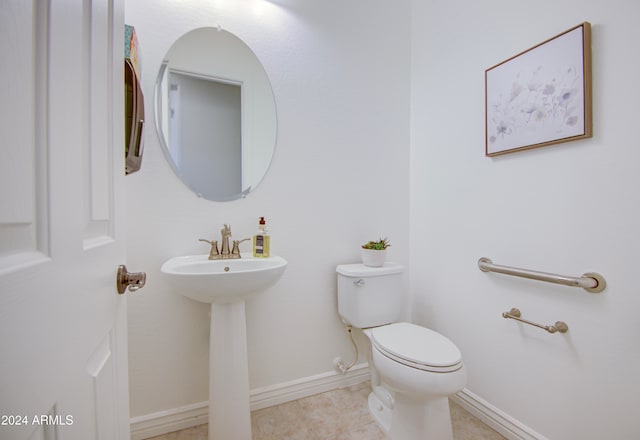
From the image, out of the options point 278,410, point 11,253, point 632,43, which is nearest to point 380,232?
point 278,410

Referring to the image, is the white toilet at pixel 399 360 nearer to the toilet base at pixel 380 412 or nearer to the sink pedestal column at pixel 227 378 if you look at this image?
the toilet base at pixel 380 412

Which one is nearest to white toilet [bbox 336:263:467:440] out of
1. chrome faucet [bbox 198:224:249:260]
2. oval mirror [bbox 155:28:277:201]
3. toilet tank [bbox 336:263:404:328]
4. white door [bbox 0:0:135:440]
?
toilet tank [bbox 336:263:404:328]

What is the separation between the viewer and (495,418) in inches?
52.8

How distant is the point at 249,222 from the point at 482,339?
53.8 inches

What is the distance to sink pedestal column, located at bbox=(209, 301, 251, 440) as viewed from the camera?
1.16m

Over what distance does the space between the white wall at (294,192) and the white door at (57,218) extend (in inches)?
31.6

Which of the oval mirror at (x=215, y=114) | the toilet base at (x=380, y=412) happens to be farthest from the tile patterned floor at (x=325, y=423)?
the oval mirror at (x=215, y=114)

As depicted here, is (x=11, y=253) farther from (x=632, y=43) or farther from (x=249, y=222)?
(x=632, y=43)

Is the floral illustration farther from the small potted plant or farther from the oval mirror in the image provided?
the oval mirror

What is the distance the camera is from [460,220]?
1.55 meters

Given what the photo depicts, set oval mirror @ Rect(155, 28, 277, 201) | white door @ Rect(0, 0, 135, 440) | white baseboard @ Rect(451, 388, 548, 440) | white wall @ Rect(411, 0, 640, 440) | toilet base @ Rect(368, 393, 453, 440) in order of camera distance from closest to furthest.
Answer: white door @ Rect(0, 0, 135, 440) < white wall @ Rect(411, 0, 640, 440) < toilet base @ Rect(368, 393, 453, 440) < white baseboard @ Rect(451, 388, 548, 440) < oval mirror @ Rect(155, 28, 277, 201)

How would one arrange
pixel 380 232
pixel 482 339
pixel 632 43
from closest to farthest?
pixel 632 43
pixel 482 339
pixel 380 232

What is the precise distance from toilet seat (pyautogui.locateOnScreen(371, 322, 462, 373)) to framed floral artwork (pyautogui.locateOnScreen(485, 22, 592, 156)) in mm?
945

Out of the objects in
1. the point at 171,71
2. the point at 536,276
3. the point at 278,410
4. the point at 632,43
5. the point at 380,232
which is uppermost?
the point at 171,71
